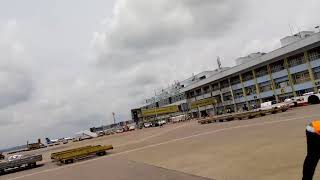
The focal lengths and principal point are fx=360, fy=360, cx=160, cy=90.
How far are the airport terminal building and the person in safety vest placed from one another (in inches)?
2382

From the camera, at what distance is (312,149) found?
629 centimetres

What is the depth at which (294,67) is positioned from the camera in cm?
6938

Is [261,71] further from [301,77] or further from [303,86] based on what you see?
[303,86]

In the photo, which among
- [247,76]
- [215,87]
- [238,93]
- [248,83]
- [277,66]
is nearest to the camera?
[277,66]

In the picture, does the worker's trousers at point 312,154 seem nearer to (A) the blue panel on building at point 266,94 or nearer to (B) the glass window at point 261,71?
(A) the blue panel on building at point 266,94

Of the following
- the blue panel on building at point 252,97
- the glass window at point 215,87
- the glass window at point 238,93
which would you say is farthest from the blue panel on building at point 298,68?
the glass window at point 215,87

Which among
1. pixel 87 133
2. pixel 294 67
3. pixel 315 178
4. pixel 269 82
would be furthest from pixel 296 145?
pixel 87 133

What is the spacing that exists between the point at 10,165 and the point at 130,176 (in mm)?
17851

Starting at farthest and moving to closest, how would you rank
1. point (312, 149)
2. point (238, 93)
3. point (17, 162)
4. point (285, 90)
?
1. point (238, 93)
2. point (285, 90)
3. point (17, 162)
4. point (312, 149)

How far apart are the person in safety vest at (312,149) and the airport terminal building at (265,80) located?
60.5 m

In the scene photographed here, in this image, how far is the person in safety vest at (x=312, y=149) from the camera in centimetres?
623

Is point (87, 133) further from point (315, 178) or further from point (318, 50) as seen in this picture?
point (315, 178)

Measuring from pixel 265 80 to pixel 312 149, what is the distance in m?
75.6

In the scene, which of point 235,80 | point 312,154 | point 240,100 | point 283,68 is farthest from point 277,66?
point 312,154
